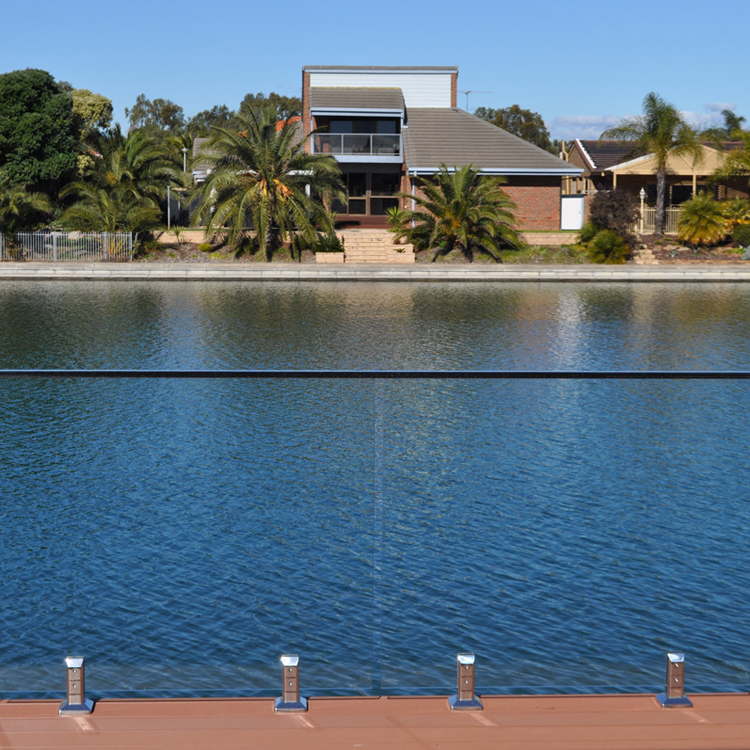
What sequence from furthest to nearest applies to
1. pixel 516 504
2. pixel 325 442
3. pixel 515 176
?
pixel 515 176 → pixel 325 442 → pixel 516 504

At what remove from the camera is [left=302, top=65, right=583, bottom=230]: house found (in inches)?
1550

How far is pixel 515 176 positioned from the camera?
39344 millimetres

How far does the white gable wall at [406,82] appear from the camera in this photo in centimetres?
4478

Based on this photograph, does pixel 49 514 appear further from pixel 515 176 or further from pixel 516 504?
pixel 515 176

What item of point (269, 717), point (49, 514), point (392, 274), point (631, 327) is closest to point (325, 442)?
point (49, 514)

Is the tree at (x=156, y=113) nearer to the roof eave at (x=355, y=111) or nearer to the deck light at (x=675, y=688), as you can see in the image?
the roof eave at (x=355, y=111)

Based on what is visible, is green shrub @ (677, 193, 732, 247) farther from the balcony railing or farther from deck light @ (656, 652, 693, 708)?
deck light @ (656, 652, 693, 708)

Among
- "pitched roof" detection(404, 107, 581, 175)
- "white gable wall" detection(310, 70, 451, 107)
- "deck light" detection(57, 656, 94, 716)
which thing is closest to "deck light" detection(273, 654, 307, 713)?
"deck light" detection(57, 656, 94, 716)

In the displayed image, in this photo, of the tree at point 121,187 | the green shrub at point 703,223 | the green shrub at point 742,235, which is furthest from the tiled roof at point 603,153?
the tree at point 121,187

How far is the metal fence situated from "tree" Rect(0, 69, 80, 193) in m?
4.36

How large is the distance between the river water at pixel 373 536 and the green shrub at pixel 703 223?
2627cm

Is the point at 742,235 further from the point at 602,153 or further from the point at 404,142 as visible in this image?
the point at 404,142

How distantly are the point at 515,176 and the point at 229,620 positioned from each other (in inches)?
1421

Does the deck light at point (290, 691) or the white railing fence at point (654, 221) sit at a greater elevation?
the white railing fence at point (654, 221)
